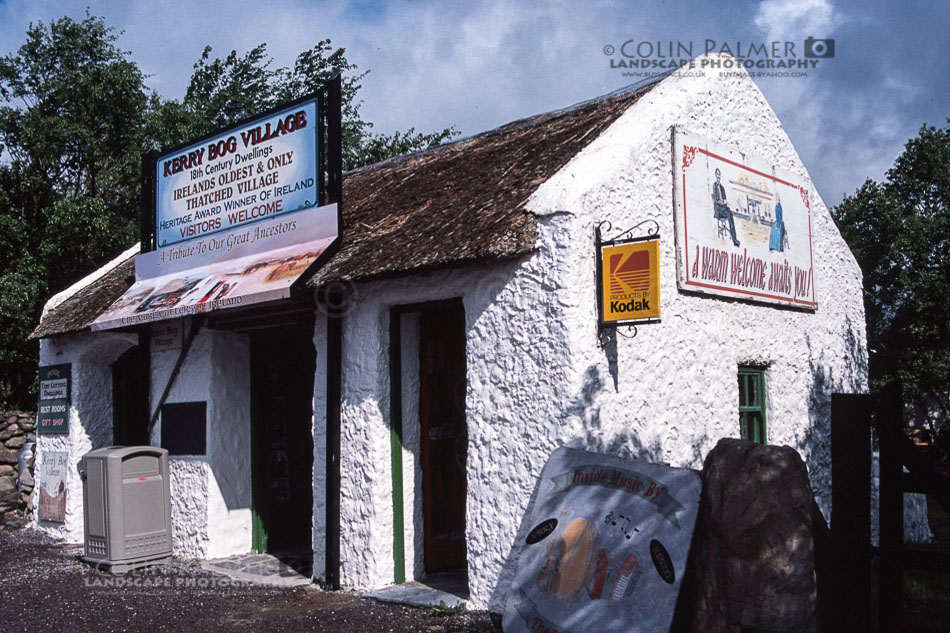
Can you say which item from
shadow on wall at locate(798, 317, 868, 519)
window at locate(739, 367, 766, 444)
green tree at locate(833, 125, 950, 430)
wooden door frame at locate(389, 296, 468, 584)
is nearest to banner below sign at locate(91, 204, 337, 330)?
wooden door frame at locate(389, 296, 468, 584)

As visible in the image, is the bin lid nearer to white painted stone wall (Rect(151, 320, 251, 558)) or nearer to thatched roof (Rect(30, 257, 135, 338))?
white painted stone wall (Rect(151, 320, 251, 558))

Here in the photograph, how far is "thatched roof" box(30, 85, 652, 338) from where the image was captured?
6562 mm

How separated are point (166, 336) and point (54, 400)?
9.18 feet

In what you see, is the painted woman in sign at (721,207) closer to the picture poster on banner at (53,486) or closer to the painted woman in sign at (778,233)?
the painted woman in sign at (778,233)

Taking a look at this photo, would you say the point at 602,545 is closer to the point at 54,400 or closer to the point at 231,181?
the point at 231,181

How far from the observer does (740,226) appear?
311 inches

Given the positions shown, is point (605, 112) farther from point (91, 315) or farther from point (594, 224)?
point (91, 315)

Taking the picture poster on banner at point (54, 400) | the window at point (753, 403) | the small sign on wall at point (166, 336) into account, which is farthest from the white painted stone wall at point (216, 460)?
the window at point (753, 403)

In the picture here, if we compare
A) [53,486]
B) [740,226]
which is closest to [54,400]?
[53,486]

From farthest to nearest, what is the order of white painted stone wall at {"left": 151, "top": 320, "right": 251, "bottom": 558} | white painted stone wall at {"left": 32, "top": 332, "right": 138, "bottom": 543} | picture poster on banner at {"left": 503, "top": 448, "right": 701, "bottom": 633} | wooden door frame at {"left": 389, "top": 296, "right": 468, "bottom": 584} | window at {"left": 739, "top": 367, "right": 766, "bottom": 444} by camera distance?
white painted stone wall at {"left": 32, "top": 332, "right": 138, "bottom": 543}, white painted stone wall at {"left": 151, "top": 320, "right": 251, "bottom": 558}, window at {"left": 739, "top": 367, "right": 766, "bottom": 444}, wooden door frame at {"left": 389, "top": 296, "right": 468, "bottom": 584}, picture poster on banner at {"left": 503, "top": 448, "right": 701, "bottom": 633}

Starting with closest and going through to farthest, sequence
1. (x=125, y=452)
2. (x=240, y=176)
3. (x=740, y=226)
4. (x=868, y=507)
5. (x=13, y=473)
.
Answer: (x=868, y=507) < (x=740, y=226) < (x=125, y=452) < (x=240, y=176) < (x=13, y=473)

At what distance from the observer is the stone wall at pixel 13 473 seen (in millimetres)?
12320

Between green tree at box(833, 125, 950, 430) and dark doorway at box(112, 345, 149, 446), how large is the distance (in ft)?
62.3

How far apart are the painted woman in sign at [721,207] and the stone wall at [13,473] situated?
10.5 m
